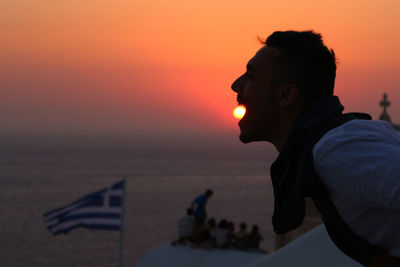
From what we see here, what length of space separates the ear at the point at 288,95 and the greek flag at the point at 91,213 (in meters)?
16.2

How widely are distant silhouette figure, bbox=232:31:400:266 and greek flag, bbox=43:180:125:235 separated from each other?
1616cm

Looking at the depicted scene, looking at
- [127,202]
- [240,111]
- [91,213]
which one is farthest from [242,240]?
[127,202]

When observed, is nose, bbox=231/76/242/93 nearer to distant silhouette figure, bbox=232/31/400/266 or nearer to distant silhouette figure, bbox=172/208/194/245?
distant silhouette figure, bbox=232/31/400/266

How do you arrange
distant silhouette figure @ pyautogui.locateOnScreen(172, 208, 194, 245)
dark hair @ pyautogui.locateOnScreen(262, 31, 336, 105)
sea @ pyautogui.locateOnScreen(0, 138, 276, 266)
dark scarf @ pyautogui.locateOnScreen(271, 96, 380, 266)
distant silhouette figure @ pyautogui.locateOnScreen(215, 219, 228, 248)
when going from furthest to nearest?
sea @ pyautogui.locateOnScreen(0, 138, 276, 266), distant silhouette figure @ pyautogui.locateOnScreen(172, 208, 194, 245), distant silhouette figure @ pyautogui.locateOnScreen(215, 219, 228, 248), dark hair @ pyautogui.locateOnScreen(262, 31, 336, 105), dark scarf @ pyautogui.locateOnScreen(271, 96, 380, 266)

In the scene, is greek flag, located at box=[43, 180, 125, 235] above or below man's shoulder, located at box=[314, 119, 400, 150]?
above

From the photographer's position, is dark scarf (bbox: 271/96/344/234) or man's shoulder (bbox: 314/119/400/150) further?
dark scarf (bbox: 271/96/344/234)

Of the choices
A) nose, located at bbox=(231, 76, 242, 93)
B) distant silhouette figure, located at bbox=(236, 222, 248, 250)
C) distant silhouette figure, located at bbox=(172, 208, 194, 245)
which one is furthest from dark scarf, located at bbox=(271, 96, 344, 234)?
distant silhouette figure, located at bbox=(236, 222, 248, 250)

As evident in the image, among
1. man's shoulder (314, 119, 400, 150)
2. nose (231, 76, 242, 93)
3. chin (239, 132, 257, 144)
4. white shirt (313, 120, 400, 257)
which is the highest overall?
nose (231, 76, 242, 93)

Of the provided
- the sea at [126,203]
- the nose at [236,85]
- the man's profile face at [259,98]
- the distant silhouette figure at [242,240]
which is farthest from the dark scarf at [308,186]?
the sea at [126,203]

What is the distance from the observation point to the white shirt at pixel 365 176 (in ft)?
4.50

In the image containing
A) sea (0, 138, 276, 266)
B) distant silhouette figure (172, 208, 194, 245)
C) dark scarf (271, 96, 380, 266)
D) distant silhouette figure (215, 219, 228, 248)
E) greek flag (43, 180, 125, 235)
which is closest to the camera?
dark scarf (271, 96, 380, 266)

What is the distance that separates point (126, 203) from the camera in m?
94.2

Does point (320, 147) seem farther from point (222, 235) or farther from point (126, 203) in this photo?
point (126, 203)

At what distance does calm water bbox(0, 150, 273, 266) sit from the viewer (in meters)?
52.3
